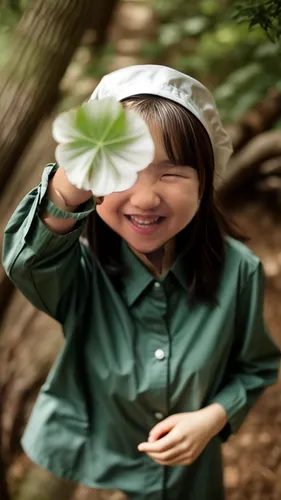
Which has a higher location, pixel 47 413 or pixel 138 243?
pixel 138 243

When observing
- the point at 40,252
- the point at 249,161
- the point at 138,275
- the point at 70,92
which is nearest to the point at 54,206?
the point at 40,252

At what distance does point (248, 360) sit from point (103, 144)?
0.68 meters

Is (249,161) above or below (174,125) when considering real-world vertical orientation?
below

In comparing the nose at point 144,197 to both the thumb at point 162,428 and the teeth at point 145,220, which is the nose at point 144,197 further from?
the thumb at point 162,428

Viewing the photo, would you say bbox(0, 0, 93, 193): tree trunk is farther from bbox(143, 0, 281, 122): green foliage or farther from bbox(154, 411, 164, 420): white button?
bbox(143, 0, 281, 122): green foliage

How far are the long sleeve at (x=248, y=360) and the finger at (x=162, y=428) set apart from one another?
11 cm

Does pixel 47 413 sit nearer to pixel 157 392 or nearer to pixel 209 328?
pixel 157 392

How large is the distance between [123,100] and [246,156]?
1.76 meters

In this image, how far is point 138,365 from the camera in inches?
40.8

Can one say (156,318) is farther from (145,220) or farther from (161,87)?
(161,87)

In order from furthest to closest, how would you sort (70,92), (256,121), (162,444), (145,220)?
(256,121) → (70,92) → (162,444) → (145,220)

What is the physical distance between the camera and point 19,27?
1.11m

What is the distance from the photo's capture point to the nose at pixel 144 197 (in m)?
0.79

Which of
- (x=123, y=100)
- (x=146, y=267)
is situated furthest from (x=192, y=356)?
(x=123, y=100)
